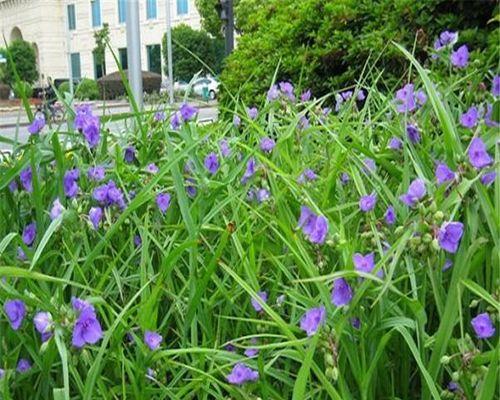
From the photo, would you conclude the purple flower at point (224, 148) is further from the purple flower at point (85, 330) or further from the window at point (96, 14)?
the window at point (96, 14)

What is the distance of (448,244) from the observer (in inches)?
25.9

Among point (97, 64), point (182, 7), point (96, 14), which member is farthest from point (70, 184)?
point (97, 64)

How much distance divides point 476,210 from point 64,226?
0.48m

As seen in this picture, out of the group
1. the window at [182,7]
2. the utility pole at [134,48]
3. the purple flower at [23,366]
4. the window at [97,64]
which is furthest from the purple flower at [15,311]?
the window at [182,7]

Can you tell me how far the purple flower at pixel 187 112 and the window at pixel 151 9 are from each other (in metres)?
32.7

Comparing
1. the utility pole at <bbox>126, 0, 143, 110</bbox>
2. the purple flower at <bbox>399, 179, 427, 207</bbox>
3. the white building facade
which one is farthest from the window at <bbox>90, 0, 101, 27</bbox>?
the purple flower at <bbox>399, 179, 427, 207</bbox>

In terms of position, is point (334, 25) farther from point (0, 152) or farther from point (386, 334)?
point (386, 334)

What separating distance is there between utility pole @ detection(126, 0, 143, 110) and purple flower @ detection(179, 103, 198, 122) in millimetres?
1189

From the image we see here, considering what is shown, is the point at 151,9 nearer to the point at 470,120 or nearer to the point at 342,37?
the point at 342,37

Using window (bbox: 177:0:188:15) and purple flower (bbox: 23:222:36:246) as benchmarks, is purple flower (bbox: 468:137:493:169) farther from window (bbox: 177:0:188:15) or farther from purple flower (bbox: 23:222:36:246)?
window (bbox: 177:0:188:15)

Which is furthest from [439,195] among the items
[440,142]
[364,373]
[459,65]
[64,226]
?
[459,65]

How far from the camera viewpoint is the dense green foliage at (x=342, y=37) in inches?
85.4

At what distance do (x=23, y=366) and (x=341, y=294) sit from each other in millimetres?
362

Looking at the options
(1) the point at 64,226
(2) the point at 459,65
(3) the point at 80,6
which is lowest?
(1) the point at 64,226
